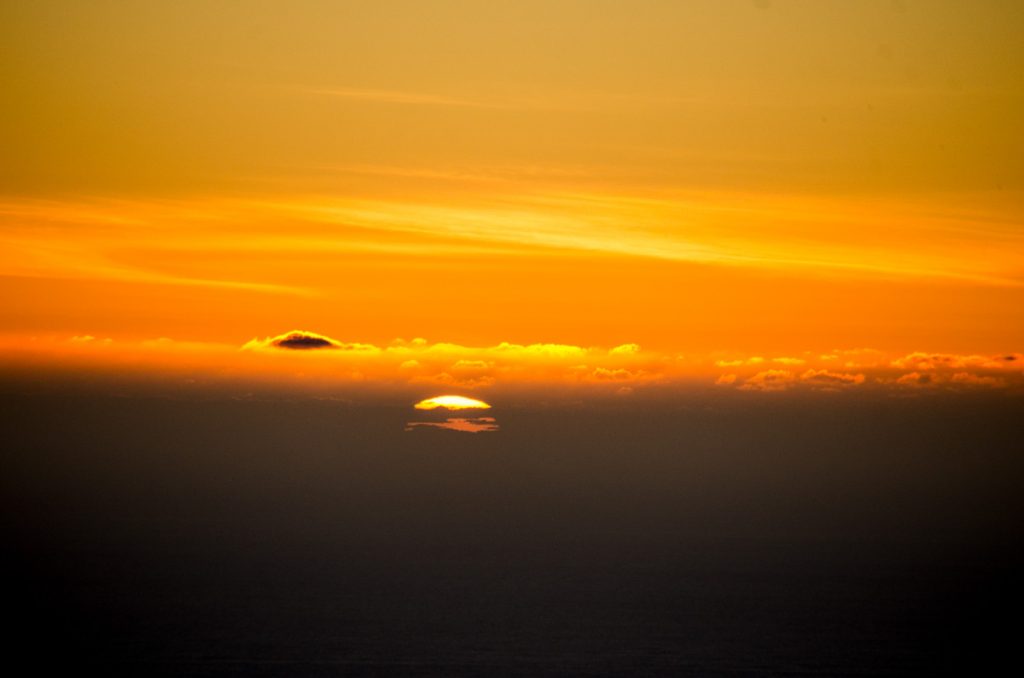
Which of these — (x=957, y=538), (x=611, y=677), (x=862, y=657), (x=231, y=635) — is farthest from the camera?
(x=957, y=538)

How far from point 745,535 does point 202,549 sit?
91.8m

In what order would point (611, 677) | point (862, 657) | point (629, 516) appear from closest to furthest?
point (611, 677) < point (862, 657) < point (629, 516)

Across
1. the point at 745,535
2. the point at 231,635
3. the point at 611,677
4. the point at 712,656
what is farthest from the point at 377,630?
the point at 745,535

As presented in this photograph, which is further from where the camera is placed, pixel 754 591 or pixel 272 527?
pixel 272 527

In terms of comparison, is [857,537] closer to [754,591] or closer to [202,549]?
[754,591]

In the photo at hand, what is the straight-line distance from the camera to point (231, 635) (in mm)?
94438

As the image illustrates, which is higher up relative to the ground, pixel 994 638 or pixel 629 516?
pixel 629 516

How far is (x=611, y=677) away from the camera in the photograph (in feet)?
270

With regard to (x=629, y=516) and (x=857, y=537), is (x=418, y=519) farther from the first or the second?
(x=857, y=537)

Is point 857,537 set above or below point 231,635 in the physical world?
above

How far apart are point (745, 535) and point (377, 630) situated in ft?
304

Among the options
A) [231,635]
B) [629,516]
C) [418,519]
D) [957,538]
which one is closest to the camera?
[231,635]

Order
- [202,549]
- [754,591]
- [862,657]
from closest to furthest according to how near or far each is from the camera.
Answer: [862,657] < [754,591] < [202,549]

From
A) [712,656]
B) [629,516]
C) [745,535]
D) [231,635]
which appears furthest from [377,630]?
[629,516]
